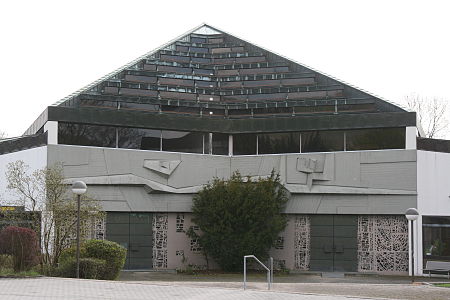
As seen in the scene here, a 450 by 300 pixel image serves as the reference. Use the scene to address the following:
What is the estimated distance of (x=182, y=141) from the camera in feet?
109

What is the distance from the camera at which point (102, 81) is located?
33656 mm

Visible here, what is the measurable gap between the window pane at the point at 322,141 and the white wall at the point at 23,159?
1117 centimetres

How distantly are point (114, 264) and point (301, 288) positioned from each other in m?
5.84

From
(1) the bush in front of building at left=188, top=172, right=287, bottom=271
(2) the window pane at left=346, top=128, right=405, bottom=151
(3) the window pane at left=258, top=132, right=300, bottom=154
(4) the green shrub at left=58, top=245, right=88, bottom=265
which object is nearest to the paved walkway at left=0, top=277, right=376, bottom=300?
(4) the green shrub at left=58, top=245, right=88, bottom=265

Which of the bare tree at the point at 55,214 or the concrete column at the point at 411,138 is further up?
the concrete column at the point at 411,138

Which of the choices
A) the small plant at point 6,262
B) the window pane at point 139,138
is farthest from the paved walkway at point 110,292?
the window pane at point 139,138

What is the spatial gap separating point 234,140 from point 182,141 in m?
2.45

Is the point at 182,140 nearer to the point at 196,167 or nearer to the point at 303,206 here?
the point at 196,167

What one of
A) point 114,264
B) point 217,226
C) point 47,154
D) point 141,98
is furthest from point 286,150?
point 114,264

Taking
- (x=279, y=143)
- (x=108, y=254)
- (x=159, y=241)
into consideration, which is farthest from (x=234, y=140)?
(x=108, y=254)

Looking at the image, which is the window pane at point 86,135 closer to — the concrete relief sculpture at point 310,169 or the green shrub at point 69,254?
the concrete relief sculpture at point 310,169

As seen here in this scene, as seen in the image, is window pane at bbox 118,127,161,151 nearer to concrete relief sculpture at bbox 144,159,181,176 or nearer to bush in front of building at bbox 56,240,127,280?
concrete relief sculpture at bbox 144,159,181,176

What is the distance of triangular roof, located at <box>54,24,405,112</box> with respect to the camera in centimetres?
3362

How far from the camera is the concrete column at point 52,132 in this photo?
30.3 metres
